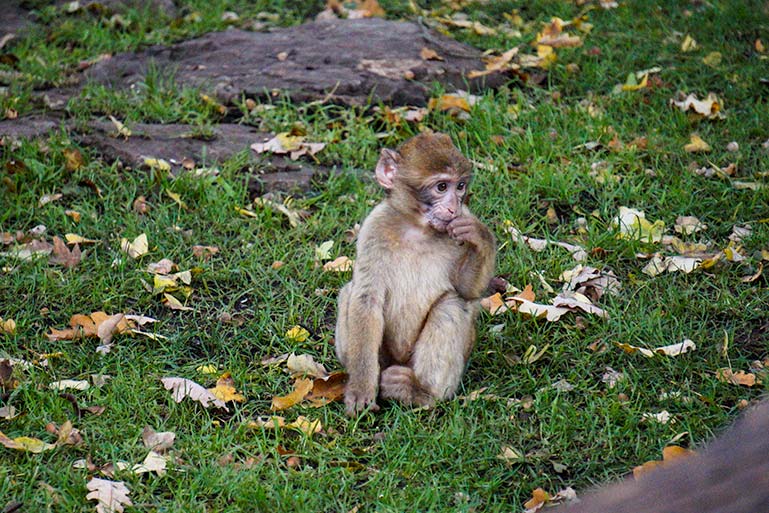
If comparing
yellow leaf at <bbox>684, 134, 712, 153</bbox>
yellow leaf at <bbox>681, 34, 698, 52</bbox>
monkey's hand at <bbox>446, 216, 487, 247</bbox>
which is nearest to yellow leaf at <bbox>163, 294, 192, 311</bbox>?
monkey's hand at <bbox>446, 216, 487, 247</bbox>

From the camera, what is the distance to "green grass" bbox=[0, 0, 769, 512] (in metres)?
4.72

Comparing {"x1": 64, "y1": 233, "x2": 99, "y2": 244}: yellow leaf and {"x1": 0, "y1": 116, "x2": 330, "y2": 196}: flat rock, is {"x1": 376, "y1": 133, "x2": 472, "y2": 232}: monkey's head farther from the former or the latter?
{"x1": 64, "y1": 233, "x2": 99, "y2": 244}: yellow leaf

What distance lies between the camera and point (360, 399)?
512cm

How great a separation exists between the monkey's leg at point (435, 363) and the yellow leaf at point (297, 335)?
0.77 meters

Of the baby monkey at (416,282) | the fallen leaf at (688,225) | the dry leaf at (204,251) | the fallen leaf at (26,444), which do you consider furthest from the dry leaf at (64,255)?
the fallen leaf at (688,225)

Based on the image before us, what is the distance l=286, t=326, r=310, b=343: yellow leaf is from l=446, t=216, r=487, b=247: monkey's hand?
1.17 m

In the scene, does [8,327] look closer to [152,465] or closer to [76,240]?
[76,240]

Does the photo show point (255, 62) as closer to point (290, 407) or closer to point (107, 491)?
point (290, 407)

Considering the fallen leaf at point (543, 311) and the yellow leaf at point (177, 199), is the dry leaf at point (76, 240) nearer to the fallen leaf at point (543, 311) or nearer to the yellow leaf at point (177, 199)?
the yellow leaf at point (177, 199)

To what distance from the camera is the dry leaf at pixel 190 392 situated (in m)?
5.22

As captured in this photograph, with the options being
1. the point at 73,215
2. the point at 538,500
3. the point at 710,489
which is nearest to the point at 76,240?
the point at 73,215

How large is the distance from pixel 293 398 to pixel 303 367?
0.35m

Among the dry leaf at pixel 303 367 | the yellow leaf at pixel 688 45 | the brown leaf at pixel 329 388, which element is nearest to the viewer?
the brown leaf at pixel 329 388

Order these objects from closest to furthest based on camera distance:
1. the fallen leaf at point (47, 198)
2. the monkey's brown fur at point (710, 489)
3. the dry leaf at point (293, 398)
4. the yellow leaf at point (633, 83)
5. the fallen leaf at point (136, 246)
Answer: the monkey's brown fur at point (710, 489), the dry leaf at point (293, 398), the fallen leaf at point (136, 246), the fallen leaf at point (47, 198), the yellow leaf at point (633, 83)
